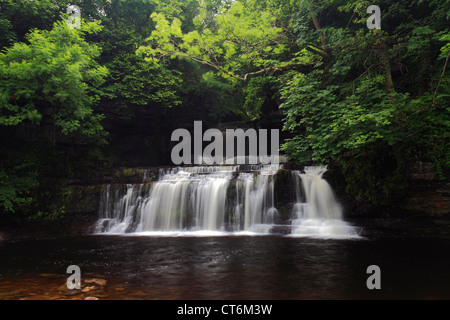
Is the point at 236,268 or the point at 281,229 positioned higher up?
the point at 281,229

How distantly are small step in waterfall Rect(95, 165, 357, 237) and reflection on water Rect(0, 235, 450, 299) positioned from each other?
1.41m

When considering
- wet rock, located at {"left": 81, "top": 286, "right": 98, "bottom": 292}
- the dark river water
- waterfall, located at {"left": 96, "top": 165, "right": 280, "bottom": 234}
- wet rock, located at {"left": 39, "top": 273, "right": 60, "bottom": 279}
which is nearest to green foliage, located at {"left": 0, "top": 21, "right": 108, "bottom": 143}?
waterfall, located at {"left": 96, "top": 165, "right": 280, "bottom": 234}

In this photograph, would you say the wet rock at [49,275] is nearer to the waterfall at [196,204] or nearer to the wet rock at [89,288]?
the wet rock at [89,288]

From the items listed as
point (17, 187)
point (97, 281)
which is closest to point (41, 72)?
point (17, 187)

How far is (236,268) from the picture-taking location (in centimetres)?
544

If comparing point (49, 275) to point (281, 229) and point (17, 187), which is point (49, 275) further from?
point (17, 187)

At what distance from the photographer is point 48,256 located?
6875 mm

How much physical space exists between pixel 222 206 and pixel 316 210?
11.9 ft

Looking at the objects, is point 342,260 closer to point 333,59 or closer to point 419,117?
point 419,117

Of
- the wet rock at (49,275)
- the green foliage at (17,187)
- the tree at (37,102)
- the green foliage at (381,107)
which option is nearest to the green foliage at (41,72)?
the tree at (37,102)

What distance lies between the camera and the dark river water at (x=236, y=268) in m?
4.12

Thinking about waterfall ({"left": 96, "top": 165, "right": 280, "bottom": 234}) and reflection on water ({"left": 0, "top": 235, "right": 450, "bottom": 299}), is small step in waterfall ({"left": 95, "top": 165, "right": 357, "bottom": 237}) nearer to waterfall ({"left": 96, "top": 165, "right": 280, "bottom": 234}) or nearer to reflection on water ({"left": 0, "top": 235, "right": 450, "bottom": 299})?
waterfall ({"left": 96, "top": 165, "right": 280, "bottom": 234})

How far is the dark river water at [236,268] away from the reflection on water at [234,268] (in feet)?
0.05
